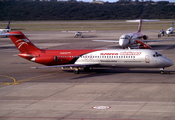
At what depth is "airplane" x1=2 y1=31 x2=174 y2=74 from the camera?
3225 centimetres

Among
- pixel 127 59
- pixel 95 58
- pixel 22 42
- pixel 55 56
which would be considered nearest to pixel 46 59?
pixel 55 56

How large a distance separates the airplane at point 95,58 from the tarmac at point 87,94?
4.25 ft

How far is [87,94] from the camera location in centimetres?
2461

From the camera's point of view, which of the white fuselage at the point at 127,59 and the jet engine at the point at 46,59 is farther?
the jet engine at the point at 46,59

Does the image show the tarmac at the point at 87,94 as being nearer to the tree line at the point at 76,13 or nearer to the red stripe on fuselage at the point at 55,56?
the red stripe on fuselage at the point at 55,56

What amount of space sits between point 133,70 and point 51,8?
168 m

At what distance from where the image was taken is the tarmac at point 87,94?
1925 centimetres

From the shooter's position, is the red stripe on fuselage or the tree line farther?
the tree line

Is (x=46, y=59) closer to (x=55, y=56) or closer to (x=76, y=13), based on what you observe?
(x=55, y=56)

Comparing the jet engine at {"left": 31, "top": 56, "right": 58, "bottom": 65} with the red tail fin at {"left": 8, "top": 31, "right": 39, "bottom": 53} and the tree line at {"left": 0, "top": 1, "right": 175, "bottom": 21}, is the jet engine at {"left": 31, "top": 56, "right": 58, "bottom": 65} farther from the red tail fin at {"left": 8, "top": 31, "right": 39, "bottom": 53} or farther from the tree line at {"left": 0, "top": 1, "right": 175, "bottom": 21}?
the tree line at {"left": 0, "top": 1, "right": 175, "bottom": 21}

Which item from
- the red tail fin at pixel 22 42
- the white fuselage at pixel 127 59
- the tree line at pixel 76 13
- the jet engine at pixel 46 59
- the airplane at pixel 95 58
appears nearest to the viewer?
the white fuselage at pixel 127 59

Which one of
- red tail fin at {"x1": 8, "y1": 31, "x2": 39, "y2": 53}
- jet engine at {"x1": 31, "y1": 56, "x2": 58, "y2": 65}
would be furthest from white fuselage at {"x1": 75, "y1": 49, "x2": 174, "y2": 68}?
red tail fin at {"x1": 8, "y1": 31, "x2": 39, "y2": 53}

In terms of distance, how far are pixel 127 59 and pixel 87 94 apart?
33.0 ft

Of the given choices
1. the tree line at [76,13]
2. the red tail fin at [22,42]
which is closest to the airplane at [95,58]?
the red tail fin at [22,42]
